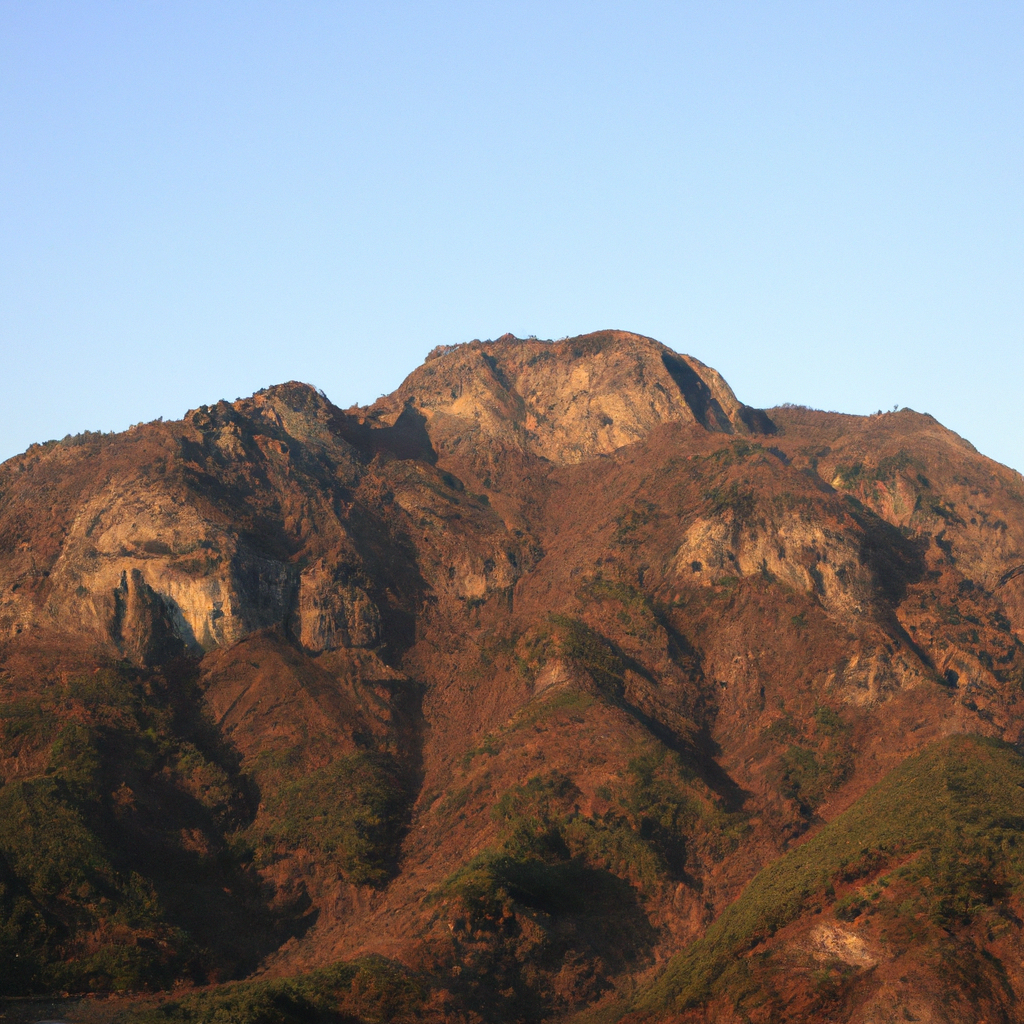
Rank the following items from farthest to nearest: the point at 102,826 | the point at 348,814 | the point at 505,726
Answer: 1. the point at 505,726
2. the point at 348,814
3. the point at 102,826

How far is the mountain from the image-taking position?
40.4 metres

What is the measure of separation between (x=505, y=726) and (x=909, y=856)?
2365cm

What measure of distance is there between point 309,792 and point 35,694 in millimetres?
15336

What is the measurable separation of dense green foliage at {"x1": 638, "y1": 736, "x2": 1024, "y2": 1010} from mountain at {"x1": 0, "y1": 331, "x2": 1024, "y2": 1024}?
20 centimetres

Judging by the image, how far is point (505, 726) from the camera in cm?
5969

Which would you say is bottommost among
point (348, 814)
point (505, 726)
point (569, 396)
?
point (348, 814)

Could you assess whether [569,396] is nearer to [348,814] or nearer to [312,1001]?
[348,814]

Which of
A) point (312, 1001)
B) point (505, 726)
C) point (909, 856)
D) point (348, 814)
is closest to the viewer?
point (312, 1001)

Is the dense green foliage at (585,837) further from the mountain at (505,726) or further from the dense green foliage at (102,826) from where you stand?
the dense green foliage at (102,826)

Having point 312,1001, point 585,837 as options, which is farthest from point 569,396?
point 312,1001

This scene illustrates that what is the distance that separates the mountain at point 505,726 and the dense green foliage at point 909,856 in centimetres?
20

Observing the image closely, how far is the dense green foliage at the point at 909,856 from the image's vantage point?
127 feet

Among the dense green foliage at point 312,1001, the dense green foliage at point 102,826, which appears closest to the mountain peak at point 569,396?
the dense green foliage at point 102,826

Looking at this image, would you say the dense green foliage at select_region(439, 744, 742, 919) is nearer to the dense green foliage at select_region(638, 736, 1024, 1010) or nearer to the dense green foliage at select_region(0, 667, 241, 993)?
the dense green foliage at select_region(638, 736, 1024, 1010)
